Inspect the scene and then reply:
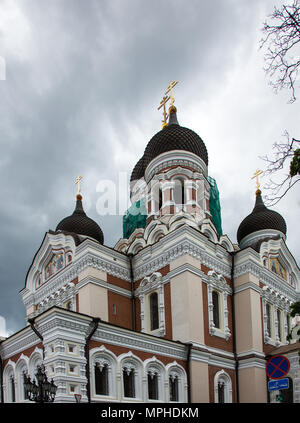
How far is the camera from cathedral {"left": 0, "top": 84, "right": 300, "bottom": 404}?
482 inches

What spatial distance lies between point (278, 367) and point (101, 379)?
704 centimetres

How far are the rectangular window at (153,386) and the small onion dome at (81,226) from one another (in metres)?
8.00

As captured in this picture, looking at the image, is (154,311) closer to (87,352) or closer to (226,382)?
(226,382)

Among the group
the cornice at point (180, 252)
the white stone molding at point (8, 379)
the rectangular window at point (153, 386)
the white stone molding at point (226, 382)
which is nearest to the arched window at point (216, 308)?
the cornice at point (180, 252)

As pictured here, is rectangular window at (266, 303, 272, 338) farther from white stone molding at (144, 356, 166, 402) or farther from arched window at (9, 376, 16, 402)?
arched window at (9, 376, 16, 402)

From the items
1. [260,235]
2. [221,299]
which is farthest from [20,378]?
[260,235]

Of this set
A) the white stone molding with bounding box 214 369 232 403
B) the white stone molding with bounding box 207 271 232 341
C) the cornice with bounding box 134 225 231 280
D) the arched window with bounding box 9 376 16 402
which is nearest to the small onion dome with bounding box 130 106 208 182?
the cornice with bounding box 134 225 231 280

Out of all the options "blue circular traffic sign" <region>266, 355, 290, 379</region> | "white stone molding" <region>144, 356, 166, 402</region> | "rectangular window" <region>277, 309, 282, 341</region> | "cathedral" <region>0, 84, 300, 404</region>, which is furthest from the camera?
"rectangular window" <region>277, 309, 282, 341</region>

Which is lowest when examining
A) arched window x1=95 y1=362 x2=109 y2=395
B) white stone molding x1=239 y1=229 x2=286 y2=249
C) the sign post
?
arched window x1=95 y1=362 x2=109 y2=395

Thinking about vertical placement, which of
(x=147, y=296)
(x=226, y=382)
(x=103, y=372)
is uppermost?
(x=147, y=296)

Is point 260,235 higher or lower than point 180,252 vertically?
higher

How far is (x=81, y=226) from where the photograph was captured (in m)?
20.1

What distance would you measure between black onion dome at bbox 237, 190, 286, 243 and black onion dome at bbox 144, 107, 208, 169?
3.82 meters
